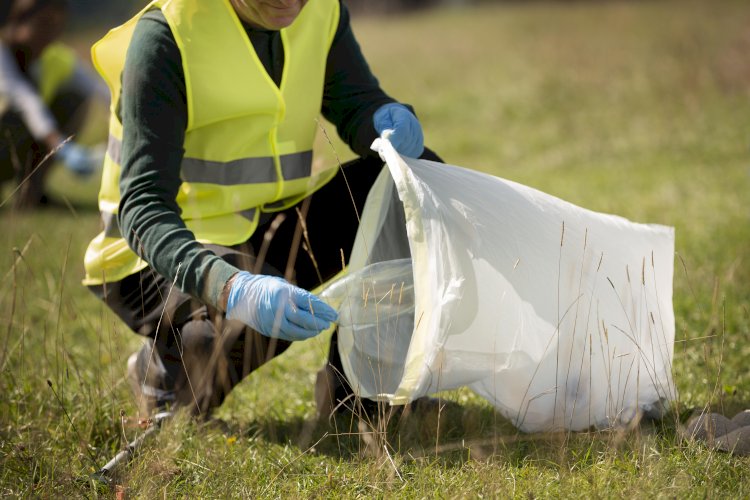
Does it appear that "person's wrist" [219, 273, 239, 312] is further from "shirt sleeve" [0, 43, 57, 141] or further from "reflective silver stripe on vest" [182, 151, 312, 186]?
"shirt sleeve" [0, 43, 57, 141]

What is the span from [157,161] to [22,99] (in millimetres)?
3335

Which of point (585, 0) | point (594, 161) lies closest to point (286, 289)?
point (594, 161)

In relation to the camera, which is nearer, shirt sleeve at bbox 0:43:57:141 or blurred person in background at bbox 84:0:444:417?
blurred person in background at bbox 84:0:444:417

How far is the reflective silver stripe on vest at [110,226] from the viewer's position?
226cm

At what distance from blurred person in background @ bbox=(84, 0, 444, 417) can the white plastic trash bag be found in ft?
0.47

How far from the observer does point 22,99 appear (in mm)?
4902

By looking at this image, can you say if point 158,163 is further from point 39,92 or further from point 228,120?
point 39,92

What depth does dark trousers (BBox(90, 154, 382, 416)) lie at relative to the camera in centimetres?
209

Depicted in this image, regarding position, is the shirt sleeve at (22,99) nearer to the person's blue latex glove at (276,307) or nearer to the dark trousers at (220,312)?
the dark trousers at (220,312)

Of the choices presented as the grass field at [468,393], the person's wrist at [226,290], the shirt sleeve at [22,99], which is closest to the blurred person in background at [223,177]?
the person's wrist at [226,290]

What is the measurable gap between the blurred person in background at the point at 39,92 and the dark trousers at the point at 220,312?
2.64 meters

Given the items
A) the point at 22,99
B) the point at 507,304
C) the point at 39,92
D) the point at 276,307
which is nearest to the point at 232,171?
the point at 276,307

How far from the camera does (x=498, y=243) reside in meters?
1.95

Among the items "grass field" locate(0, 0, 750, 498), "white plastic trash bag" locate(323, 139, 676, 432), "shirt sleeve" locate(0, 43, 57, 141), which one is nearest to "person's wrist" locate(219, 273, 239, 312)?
"white plastic trash bag" locate(323, 139, 676, 432)
